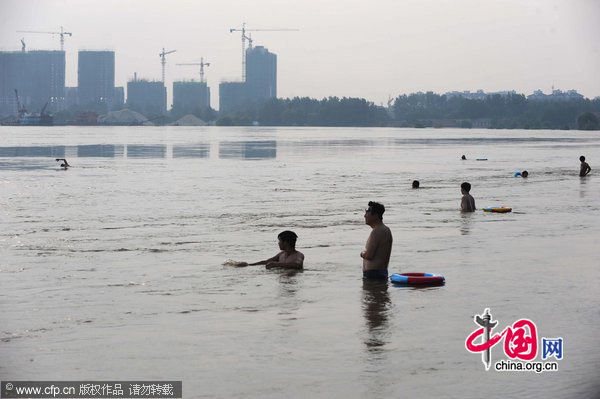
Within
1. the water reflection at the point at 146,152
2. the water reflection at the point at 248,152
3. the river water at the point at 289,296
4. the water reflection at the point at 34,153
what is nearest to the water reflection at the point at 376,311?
the river water at the point at 289,296

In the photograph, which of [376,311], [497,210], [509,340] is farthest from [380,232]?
[497,210]

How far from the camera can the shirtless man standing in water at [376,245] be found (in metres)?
19.7

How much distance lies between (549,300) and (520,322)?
246 centimetres

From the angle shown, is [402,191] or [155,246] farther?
[402,191]

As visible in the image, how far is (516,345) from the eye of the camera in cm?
1490

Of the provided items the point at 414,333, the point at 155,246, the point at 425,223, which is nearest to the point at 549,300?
the point at 414,333

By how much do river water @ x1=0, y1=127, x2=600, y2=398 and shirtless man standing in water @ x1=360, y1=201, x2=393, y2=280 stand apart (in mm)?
627

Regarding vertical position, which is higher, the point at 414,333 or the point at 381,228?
the point at 381,228

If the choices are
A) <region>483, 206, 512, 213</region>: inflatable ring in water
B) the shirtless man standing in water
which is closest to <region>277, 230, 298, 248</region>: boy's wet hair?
the shirtless man standing in water

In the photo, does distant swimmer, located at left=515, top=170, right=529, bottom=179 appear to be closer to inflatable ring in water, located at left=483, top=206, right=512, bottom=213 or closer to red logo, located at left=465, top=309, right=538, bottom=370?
inflatable ring in water, located at left=483, top=206, right=512, bottom=213

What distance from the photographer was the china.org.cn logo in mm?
14016

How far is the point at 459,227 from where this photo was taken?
31.5m

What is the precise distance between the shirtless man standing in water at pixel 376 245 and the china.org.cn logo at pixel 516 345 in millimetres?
3570

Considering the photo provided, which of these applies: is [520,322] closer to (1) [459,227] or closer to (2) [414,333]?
(2) [414,333]
